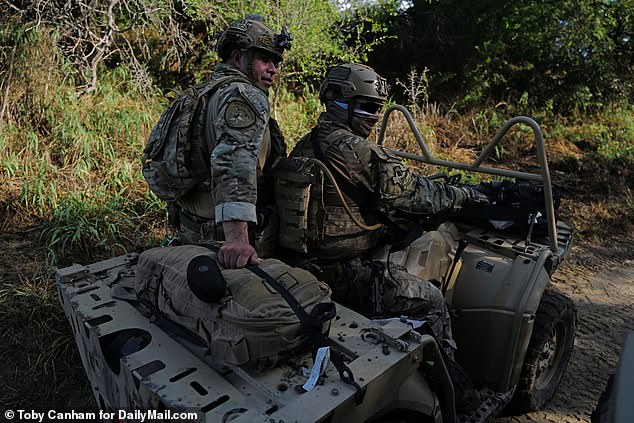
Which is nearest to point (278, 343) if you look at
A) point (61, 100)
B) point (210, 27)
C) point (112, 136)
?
point (112, 136)

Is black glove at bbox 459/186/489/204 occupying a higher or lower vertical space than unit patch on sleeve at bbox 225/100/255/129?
lower

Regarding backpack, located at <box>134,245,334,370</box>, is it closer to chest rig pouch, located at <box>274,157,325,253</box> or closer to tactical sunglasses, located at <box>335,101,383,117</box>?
chest rig pouch, located at <box>274,157,325,253</box>

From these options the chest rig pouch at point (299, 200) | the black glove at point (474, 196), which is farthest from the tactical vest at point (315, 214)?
the black glove at point (474, 196)

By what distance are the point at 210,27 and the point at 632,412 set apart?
7015 mm

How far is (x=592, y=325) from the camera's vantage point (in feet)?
14.4

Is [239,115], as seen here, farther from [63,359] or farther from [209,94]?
[63,359]

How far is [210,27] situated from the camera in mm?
7223

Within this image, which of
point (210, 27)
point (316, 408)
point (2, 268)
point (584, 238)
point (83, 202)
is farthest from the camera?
point (210, 27)

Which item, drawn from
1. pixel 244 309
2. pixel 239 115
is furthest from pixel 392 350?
pixel 239 115

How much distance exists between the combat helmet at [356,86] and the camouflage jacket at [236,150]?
1.59ft

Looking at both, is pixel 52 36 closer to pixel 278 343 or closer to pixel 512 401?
pixel 278 343

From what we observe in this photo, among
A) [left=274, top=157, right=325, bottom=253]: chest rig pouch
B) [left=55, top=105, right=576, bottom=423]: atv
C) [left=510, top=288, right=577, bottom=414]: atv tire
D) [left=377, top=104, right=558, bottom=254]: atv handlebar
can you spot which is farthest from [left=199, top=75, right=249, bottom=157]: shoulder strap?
[left=510, top=288, right=577, bottom=414]: atv tire

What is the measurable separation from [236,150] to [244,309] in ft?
2.69

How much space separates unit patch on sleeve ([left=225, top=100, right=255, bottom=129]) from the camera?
2.34 m
